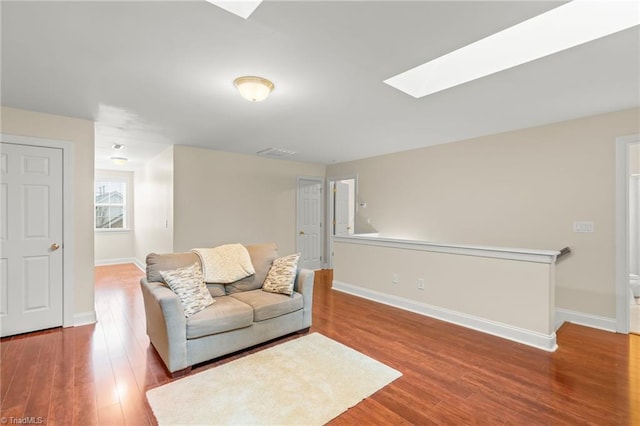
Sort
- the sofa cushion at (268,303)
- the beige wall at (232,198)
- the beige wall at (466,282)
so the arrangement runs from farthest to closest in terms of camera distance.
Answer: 1. the beige wall at (232,198)
2. the beige wall at (466,282)
3. the sofa cushion at (268,303)

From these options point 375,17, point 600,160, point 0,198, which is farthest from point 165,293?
point 600,160

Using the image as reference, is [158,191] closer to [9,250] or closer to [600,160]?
[9,250]

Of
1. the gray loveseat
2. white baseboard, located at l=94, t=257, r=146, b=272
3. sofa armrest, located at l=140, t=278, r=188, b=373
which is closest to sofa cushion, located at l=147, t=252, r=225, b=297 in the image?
the gray loveseat

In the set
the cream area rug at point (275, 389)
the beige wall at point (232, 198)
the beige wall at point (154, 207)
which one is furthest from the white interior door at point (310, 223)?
the cream area rug at point (275, 389)

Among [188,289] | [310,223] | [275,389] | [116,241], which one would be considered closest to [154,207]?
[116,241]

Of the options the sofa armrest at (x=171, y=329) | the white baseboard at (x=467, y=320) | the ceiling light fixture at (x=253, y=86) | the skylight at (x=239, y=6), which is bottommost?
the white baseboard at (x=467, y=320)

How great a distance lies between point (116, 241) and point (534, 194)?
29.1 feet

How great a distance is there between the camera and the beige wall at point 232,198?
4961 millimetres

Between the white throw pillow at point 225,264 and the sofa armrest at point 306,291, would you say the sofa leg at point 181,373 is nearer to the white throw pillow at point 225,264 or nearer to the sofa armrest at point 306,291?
the white throw pillow at point 225,264

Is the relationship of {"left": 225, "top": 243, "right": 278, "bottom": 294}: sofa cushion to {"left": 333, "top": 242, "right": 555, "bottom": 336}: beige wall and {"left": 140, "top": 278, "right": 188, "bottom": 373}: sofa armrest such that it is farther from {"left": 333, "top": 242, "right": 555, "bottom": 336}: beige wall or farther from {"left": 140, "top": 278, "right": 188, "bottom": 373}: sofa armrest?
{"left": 333, "top": 242, "right": 555, "bottom": 336}: beige wall

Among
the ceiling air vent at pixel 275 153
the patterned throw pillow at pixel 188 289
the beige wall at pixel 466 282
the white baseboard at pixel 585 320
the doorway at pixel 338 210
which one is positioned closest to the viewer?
the patterned throw pillow at pixel 188 289

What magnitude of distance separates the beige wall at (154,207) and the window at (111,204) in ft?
1.17

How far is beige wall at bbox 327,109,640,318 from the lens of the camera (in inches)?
132

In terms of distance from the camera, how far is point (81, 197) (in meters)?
3.54
